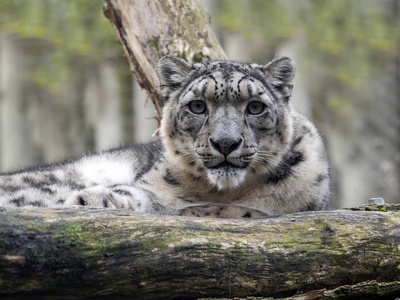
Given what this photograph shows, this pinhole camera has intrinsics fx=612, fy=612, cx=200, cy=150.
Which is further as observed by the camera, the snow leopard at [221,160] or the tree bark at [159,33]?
the tree bark at [159,33]

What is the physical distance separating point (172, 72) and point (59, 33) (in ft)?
37.7

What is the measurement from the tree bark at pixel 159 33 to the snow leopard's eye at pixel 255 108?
1.78 meters

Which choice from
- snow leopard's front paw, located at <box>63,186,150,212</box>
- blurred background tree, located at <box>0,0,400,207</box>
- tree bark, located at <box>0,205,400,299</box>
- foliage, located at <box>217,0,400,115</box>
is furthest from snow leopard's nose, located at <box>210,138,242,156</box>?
foliage, located at <box>217,0,400,115</box>

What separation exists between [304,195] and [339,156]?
1186 centimetres

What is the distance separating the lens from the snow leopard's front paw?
3.65 m

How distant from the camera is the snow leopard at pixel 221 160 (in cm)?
371

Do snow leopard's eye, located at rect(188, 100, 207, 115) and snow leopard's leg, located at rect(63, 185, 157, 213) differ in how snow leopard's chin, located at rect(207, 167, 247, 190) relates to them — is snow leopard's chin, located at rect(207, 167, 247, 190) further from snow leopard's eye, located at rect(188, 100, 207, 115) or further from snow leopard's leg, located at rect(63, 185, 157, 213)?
snow leopard's leg, located at rect(63, 185, 157, 213)

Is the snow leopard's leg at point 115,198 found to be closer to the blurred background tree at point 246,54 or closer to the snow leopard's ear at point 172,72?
the snow leopard's ear at point 172,72

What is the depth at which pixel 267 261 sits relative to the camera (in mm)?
2881

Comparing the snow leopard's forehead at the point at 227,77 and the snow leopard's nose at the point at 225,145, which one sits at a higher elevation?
the snow leopard's forehead at the point at 227,77

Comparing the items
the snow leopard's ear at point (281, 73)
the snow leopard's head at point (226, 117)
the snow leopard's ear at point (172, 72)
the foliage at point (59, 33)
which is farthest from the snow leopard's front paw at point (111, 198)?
the foliage at point (59, 33)

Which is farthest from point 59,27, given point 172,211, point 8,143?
point 172,211

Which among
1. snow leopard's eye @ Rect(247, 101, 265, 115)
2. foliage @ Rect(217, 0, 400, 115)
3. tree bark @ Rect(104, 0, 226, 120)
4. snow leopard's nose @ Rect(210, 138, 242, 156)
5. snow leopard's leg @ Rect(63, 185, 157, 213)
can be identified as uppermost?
foliage @ Rect(217, 0, 400, 115)

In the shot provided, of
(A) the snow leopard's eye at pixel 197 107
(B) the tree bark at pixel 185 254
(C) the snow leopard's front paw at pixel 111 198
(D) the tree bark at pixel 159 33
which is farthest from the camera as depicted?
(D) the tree bark at pixel 159 33
